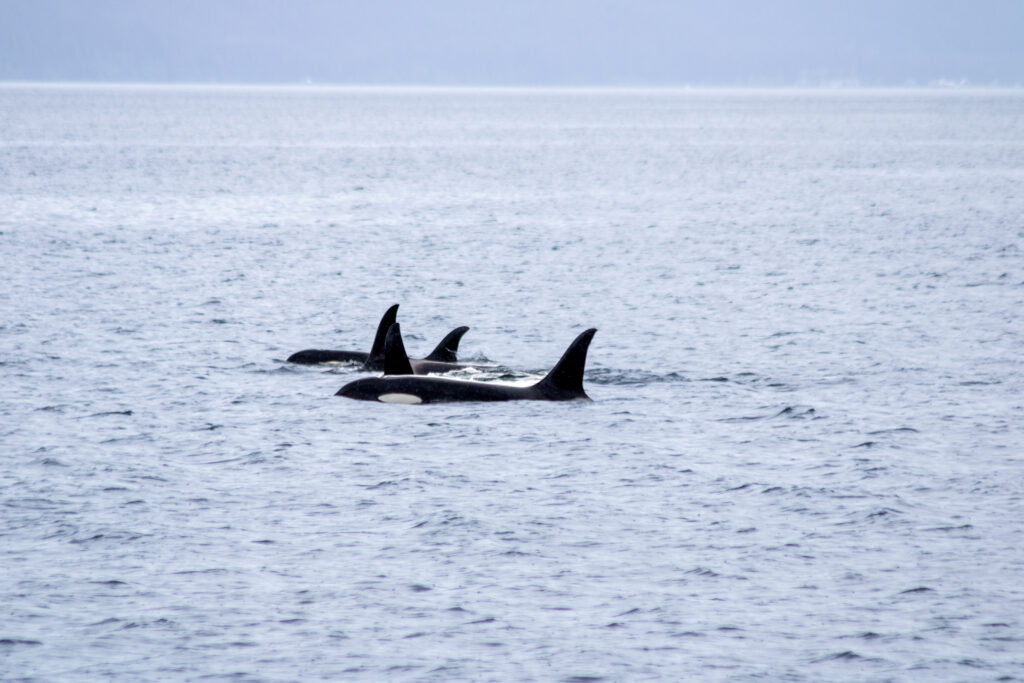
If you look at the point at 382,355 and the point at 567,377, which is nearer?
the point at 567,377

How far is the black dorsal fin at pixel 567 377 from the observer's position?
877 inches

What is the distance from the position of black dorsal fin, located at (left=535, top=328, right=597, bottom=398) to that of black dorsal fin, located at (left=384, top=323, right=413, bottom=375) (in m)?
2.08

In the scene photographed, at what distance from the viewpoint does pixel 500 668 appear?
1228 cm

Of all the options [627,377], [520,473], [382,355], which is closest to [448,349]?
[382,355]

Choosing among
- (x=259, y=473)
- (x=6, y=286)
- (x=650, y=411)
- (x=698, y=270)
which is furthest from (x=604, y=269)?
(x=259, y=473)

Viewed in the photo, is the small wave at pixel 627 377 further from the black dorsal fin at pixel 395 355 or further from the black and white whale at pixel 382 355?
the black dorsal fin at pixel 395 355

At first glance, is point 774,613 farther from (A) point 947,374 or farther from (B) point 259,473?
(A) point 947,374

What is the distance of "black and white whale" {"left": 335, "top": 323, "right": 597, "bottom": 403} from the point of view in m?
22.3

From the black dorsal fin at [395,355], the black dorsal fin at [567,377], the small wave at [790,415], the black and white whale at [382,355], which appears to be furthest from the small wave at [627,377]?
the black dorsal fin at [395,355]

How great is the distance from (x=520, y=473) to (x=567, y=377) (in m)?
4.34

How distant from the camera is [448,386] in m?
22.5

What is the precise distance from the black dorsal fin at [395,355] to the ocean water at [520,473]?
0.75 m

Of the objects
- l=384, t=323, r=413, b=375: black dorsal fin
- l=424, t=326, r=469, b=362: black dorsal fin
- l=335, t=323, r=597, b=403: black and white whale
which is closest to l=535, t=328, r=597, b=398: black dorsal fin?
l=335, t=323, r=597, b=403: black and white whale

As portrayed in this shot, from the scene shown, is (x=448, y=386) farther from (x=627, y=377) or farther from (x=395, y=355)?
(x=627, y=377)
